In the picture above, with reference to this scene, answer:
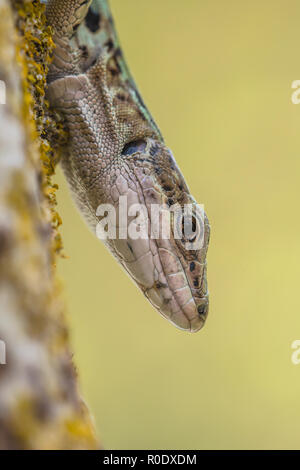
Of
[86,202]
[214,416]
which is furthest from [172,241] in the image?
[214,416]

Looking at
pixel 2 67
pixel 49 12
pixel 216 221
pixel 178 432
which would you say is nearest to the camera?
pixel 2 67

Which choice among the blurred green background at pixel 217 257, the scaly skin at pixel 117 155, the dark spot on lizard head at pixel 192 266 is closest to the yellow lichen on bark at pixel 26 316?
the scaly skin at pixel 117 155

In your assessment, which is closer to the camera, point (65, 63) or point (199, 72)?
point (65, 63)

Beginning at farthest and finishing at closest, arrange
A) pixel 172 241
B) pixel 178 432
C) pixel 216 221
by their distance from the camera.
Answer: pixel 178 432 < pixel 216 221 < pixel 172 241

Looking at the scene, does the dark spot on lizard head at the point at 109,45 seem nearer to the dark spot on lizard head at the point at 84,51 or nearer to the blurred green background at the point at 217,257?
the dark spot on lizard head at the point at 84,51

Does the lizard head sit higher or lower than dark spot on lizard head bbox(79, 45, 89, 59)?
lower

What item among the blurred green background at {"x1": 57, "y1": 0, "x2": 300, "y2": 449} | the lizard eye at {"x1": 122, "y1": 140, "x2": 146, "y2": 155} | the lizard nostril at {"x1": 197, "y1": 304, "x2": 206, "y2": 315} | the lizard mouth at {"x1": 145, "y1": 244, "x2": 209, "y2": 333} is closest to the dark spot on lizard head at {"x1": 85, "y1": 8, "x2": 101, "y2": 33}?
the lizard eye at {"x1": 122, "y1": 140, "x2": 146, "y2": 155}

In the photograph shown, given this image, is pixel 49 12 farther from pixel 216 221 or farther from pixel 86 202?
pixel 216 221

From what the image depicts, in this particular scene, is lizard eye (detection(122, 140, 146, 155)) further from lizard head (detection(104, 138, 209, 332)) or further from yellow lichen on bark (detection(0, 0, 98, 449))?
yellow lichen on bark (detection(0, 0, 98, 449))
